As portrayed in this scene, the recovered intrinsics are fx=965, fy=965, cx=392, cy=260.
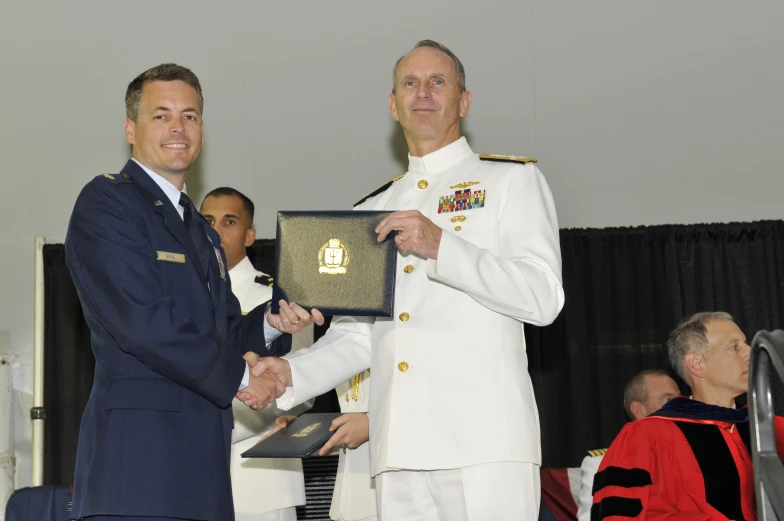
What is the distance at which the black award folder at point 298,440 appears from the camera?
285cm

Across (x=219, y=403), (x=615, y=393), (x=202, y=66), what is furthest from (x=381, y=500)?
(x=202, y=66)

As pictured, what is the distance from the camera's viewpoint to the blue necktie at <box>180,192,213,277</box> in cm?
284

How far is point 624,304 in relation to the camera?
610 centimetres

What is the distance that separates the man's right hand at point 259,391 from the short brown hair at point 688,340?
2054 millimetres

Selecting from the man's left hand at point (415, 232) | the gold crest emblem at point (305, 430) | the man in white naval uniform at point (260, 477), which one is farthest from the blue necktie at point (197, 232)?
the man in white naval uniform at point (260, 477)

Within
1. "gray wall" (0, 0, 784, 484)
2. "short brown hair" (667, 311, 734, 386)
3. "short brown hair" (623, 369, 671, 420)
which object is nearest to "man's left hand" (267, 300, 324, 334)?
"short brown hair" (667, 311, 734, 386)

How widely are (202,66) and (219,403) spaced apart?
3.87 meters

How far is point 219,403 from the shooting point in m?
2.63

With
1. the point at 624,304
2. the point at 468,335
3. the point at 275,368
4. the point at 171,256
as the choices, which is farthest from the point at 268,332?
the point at 624,304

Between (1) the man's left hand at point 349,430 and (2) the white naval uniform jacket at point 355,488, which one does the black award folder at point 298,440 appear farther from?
(2) the white naval uniform jacket at point 355,488

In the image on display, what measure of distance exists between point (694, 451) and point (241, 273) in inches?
91.4

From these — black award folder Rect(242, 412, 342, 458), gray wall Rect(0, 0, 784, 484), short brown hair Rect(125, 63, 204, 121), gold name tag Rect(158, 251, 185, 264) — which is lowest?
black award folder Rect(242, 412, 342, 458)

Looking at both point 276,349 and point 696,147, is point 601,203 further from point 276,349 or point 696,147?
point 276,349

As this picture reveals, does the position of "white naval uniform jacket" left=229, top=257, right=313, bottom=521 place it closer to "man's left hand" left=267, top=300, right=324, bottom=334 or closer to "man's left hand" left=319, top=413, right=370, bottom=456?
"man's left hand" left=319, top=413, right=370, bottom=456
